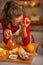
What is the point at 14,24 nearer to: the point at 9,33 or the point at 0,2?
the point at 9,33

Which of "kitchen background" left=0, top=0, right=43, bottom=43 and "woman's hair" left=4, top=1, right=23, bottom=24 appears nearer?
"woman's hair" left=4, top=1, right=23, bottom=24

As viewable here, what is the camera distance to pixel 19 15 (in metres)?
1.22

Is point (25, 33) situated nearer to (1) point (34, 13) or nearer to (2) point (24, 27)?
(2) point (24, 27)

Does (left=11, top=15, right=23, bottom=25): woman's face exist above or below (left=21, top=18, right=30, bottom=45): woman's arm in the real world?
above

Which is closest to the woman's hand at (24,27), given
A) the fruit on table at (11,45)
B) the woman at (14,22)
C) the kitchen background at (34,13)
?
the woman at (14,22)

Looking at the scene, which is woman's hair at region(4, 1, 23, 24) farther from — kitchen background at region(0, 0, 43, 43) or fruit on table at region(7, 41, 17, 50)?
kitchen background at region(0, 0, 43, 43)

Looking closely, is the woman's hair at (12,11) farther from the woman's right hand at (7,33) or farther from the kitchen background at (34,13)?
the kitchen background at (34,13)

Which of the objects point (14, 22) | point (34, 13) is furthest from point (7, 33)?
point (34, 13)

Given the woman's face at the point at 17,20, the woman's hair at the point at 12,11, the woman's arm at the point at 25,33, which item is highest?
the woman's hair at the point at 12,11

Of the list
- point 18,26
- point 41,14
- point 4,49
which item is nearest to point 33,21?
point 41,14

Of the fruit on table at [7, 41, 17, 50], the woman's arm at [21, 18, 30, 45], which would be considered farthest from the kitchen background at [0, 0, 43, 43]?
the fruit on table at [7, 41, 17, 50]

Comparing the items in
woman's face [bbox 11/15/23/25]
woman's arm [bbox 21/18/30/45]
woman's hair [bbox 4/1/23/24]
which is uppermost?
woman's hair [bbox 4/1/23/24]

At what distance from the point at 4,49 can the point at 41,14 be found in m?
0.97

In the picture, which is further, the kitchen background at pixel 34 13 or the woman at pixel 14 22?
the kitchen background at pixel 34 13
